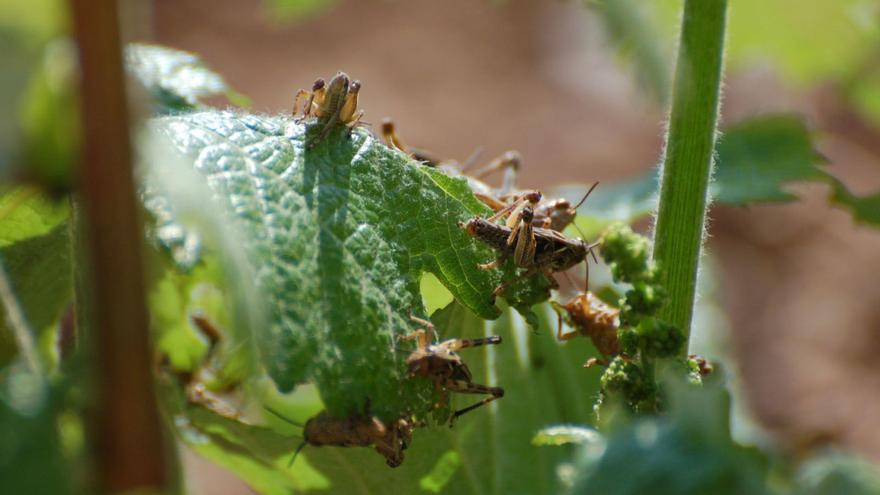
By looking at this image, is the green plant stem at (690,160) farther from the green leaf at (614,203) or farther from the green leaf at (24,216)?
the green leaf at (24,216)

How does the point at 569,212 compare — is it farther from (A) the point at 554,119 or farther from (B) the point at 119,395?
(A) the point at 554,119

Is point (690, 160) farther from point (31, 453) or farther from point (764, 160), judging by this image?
point (31, 453)

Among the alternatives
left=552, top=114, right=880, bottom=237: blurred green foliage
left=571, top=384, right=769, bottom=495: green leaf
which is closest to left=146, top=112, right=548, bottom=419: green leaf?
left=571, top=384, right=769, bottom=495: green leaf

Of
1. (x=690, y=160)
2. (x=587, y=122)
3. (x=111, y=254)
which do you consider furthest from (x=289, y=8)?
(x=587, y=122)

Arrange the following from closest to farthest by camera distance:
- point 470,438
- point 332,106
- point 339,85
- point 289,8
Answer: point 332,106 → point 339,85 → point 470,438 → point 289,8

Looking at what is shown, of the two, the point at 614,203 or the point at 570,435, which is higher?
the point at 614,203

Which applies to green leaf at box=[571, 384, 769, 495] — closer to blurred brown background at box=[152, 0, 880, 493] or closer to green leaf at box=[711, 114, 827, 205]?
green leaf at box=[711, 114, 827, 205]

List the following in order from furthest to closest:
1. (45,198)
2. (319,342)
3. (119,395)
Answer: (45,198) < (319,342) < (119,395)

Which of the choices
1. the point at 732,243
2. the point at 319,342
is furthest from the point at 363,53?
the point at 319,342
